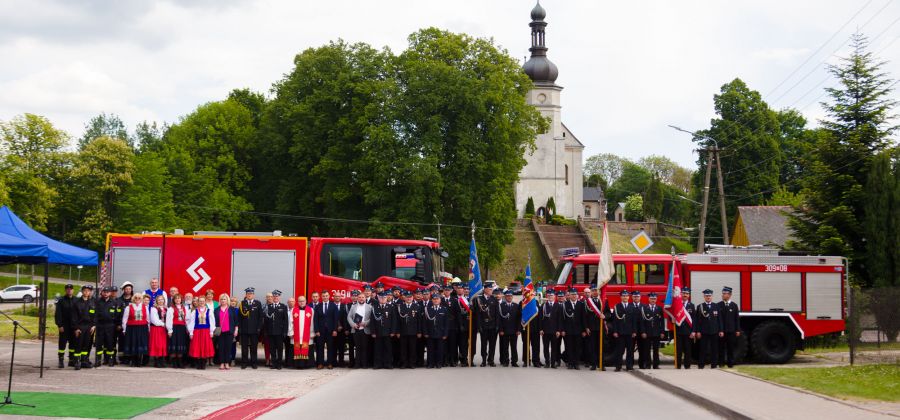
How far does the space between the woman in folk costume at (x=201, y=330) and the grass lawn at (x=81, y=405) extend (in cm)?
509

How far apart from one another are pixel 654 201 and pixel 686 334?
100199 mm

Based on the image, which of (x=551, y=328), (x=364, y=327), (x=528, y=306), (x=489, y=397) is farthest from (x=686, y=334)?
(x=489, y=397)

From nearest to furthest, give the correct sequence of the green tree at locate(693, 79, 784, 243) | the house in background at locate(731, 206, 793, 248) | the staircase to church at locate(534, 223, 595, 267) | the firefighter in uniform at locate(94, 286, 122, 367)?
the firefighter in uniform at locate(94, 286, 122, 367)
the house in background at locate(731, 206, 793, 248)
the green tree at locate(693, 79, 784, 243)
the staircase to church at locate(534, 223, 595, 267)

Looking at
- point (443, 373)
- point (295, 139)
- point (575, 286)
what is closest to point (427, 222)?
point (295, 139)

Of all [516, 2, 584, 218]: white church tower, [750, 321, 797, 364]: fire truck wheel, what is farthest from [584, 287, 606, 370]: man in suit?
[516, 2, 584, 218]: white church tower

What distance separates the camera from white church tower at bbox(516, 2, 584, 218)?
89.6 metres

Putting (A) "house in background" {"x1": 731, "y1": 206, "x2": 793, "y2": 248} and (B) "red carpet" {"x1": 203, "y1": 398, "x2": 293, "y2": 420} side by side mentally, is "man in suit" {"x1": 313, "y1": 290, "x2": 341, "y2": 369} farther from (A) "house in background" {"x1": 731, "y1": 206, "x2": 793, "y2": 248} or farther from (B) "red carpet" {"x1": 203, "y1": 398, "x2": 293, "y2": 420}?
(A) "house in background" {"x1": 731, "y1": 206, "x2": 793, "y2": 248}

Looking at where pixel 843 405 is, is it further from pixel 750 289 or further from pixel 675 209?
pixel 675 209

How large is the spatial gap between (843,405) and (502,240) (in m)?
38.9

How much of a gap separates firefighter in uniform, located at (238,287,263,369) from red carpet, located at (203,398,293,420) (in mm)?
6060

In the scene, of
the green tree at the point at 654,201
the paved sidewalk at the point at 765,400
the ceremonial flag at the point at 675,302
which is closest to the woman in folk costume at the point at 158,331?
the paved sidewalk at the point at 765,400

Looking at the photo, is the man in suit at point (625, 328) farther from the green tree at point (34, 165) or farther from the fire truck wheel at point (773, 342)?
the green tree at point (34, 165)

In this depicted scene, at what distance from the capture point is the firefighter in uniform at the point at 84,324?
61.2 ft

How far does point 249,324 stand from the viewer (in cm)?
1975
